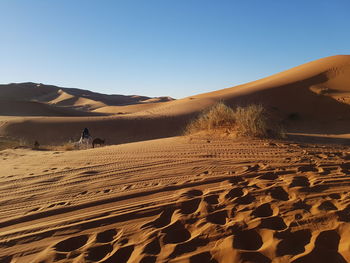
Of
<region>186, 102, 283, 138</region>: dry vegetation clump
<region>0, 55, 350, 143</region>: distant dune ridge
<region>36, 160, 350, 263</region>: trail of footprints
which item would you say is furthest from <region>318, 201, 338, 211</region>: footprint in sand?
<region>0, 55, 350, 143</region>: distant dune ridge

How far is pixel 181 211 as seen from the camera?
2900 mm

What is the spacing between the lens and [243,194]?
3238mm

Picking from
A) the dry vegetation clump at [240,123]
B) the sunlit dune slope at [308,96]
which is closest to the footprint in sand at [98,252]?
the dry vegetation clump at [240,123]

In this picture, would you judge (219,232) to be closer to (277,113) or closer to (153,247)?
(153,247)

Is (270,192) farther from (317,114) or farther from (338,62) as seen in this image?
(338,62)

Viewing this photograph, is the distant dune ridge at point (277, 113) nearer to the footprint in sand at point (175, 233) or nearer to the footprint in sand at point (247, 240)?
the footprint in sand at point (175, 233)

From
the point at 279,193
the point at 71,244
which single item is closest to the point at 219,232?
the point at 279,193

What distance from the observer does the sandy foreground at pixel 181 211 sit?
→ 221 centimetres

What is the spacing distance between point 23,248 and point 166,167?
2.52 metres

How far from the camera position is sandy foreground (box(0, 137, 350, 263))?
2215 millimetres

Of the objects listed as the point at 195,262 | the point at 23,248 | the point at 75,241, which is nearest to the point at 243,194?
the point at 195,262

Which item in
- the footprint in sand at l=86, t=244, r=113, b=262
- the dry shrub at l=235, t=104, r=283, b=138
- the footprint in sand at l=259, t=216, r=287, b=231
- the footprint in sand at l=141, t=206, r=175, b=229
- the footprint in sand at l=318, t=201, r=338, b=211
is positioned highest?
the dry shrub at l=235, t=104, r=283, b=138

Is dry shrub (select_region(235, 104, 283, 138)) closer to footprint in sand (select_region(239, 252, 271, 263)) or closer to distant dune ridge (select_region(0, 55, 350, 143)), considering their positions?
footprint in sand (select_region(239, 252, 271, 263))

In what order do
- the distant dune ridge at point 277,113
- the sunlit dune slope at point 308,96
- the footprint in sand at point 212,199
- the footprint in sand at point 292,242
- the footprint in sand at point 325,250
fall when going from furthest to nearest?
1. the sunlit dune slope at point 308,96
2. the distant dune ridge at point 277,113
3. the footprint in sand at point 212,199
4. the footprint in sand at point 292,242
5. the footprint in sand at point 325,250
